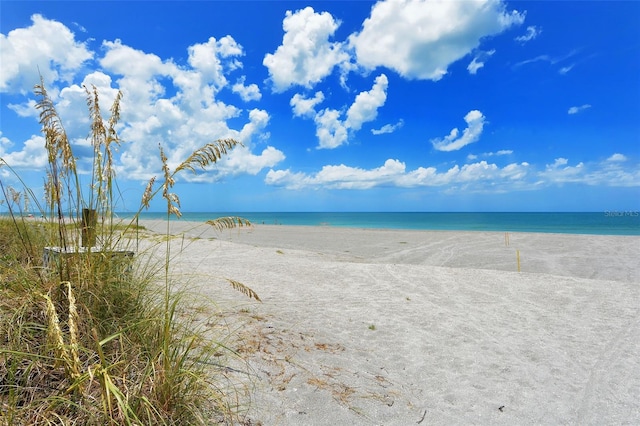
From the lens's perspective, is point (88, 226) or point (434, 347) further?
point (434, 347)

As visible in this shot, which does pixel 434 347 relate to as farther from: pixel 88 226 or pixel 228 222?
pixel 88 226

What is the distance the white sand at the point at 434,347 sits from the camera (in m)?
3.56

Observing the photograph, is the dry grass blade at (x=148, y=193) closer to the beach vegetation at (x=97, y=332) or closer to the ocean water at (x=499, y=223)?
the beach vegetation at (x=97, y=332)

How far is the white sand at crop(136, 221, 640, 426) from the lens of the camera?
3.56 metres

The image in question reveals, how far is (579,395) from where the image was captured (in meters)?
4.13

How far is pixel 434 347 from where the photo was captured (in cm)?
519

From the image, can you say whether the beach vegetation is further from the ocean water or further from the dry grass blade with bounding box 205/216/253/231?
the ocean water

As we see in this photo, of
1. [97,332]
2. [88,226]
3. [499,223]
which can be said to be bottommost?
[499,223]

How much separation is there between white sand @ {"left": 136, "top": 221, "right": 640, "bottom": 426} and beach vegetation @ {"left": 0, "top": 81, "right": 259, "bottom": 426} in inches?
20.9

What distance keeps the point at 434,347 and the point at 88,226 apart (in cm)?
455

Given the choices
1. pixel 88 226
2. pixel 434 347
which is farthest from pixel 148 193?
pixel 434 347

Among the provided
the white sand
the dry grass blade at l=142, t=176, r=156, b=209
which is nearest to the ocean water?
the white sand

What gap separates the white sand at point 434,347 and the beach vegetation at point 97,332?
0.53m

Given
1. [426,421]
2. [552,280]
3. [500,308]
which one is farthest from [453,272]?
[426,421]
